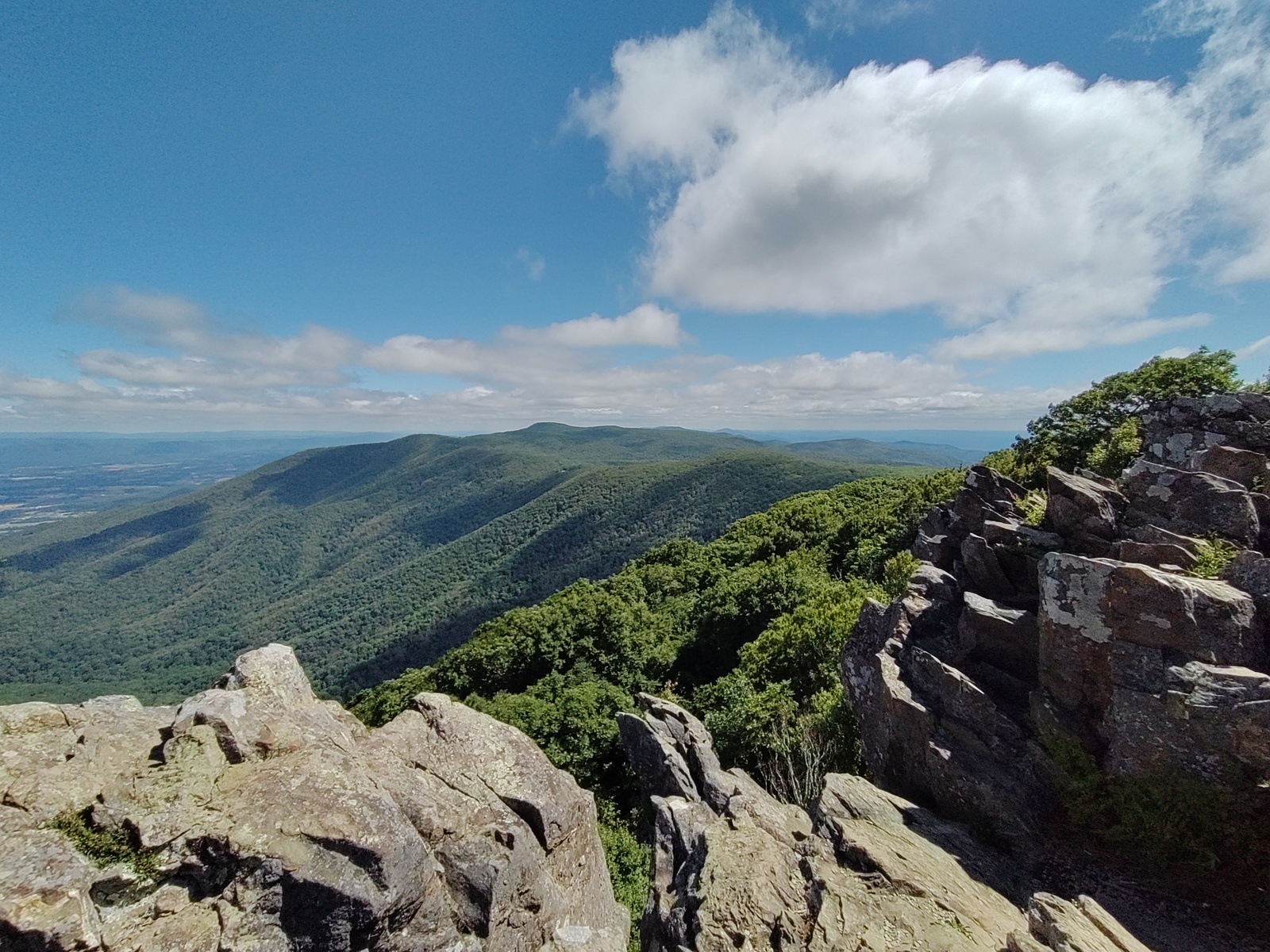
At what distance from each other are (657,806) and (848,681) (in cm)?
873

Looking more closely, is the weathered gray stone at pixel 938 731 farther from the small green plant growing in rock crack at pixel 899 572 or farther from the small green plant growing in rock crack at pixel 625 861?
the small green plant growing in rock crack at pixel 625 861

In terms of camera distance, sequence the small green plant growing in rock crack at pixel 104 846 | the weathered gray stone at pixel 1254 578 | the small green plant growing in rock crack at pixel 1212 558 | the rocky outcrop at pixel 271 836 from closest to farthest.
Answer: the rocky outcrop at pixel 271 836 < the small green plant growing in rock crack at pixel 104 846 < the weathered gray stone at pixel 1254 578 < the small green plant growing in rock crack at pixel 1212 558

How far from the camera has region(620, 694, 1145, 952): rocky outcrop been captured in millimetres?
10312

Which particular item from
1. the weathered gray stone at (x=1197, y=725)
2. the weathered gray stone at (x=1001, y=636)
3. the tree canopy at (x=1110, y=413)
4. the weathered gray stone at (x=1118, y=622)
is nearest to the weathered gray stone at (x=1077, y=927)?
the weathered gray stone at (x=1197, y=725)

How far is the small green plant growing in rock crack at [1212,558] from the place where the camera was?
13602 millimetres

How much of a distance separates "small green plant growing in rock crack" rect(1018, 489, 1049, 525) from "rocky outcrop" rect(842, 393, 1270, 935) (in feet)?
3.23

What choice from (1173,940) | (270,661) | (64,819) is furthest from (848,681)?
(64,819)

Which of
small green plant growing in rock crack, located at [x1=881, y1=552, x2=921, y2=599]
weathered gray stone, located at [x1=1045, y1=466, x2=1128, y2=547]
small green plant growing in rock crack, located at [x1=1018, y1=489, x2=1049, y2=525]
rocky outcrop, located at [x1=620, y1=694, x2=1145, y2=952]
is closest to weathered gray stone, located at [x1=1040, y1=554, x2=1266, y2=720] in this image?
weathered gray stone, located at [x1=1045, y1=466, x2=1128, y2=547]

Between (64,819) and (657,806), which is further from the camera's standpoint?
(657,806)

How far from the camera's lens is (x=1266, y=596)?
1219 cm

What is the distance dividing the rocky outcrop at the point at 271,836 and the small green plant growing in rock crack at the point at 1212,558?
19.9 metres

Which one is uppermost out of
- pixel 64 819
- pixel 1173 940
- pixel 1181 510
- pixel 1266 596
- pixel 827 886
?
pixel 1181 510

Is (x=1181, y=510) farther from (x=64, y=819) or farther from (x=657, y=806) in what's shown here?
(x=64, y=819)

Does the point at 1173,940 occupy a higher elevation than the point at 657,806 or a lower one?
higher
